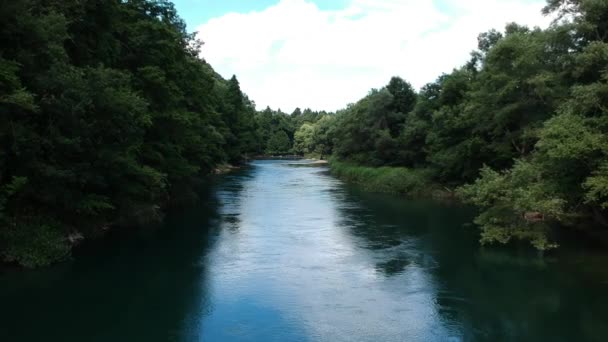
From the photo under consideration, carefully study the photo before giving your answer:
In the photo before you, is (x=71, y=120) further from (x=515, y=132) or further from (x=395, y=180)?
(x=395, y=180)

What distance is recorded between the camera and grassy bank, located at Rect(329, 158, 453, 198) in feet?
137

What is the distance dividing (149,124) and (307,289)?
44.4 feet

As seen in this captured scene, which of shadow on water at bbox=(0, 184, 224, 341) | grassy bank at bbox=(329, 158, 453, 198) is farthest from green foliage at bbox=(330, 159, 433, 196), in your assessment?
shadow on water at bbox=(0, 184, 224, 341)

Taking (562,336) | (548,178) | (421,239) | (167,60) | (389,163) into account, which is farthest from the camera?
(389,163)

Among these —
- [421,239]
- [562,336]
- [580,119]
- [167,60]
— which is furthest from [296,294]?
[167,60]

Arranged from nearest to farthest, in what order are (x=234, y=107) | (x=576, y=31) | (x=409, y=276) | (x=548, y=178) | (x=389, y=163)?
(x=409, y=276), (x=548, y=178), (x=576, y=31), (x=389, y=163), (x=234, y=107)

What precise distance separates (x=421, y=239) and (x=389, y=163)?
30.3 metres

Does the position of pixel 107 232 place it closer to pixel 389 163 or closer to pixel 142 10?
pixel 142 10

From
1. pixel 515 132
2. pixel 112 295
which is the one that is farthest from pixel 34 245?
pixel 515 132

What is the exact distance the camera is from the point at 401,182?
→ 43.6 m

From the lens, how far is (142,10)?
31.5m

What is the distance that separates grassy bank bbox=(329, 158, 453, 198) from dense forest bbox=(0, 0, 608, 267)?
2.54 m

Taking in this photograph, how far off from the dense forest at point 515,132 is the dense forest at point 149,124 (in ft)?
0.31

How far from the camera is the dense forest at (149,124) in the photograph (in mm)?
17406
